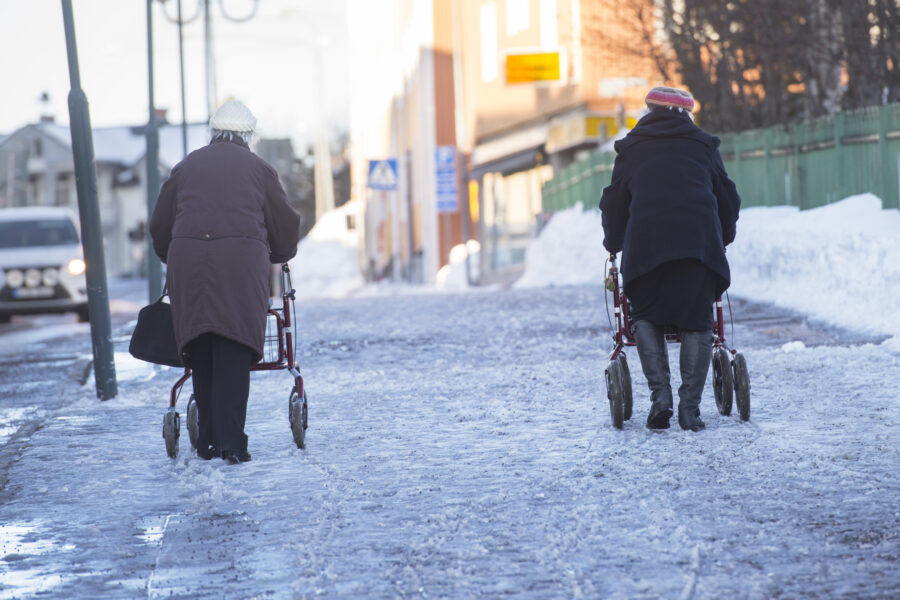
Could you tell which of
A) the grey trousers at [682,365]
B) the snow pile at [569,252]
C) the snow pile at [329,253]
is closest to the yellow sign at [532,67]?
the snow pile at [569,252]

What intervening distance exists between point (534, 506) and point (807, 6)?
48.5ft

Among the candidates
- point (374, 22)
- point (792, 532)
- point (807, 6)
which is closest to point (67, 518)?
point (792, 532)

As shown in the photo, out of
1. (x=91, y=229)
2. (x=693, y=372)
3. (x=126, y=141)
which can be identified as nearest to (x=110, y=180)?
(x=126, y=141)

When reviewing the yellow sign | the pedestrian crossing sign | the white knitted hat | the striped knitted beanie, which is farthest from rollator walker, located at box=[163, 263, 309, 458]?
the yellow sign

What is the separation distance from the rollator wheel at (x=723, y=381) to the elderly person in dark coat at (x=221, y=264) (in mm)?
2227

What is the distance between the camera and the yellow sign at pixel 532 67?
36.3 m

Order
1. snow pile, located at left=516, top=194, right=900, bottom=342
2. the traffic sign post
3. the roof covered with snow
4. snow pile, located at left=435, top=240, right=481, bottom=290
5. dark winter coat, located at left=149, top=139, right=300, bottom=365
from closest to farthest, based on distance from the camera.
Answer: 1. dark winter coat, located at left=149, top=139, right=300, bottom=365
2. snow pile, located at left=516, top=194, right=900, bottom=342
3. snow pile, located at left=435, top=240, right=481, bottom=290
4. the traffic sign post
5. the roof covered with snow

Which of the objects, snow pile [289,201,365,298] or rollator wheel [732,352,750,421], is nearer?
rollator wheel [732,352,750,421]

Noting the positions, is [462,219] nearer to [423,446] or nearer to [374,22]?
[374,22]

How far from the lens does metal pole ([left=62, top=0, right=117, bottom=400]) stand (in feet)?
33.7

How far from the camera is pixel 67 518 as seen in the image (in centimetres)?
607

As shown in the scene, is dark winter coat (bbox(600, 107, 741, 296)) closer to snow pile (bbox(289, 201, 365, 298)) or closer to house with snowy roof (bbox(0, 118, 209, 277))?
snow pile (bbox(289, 201, 365, 298))

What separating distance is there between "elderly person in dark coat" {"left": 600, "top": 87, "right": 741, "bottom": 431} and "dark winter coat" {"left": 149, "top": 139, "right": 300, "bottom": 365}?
1.70 meters

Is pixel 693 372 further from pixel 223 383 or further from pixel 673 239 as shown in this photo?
pixel 223 383
